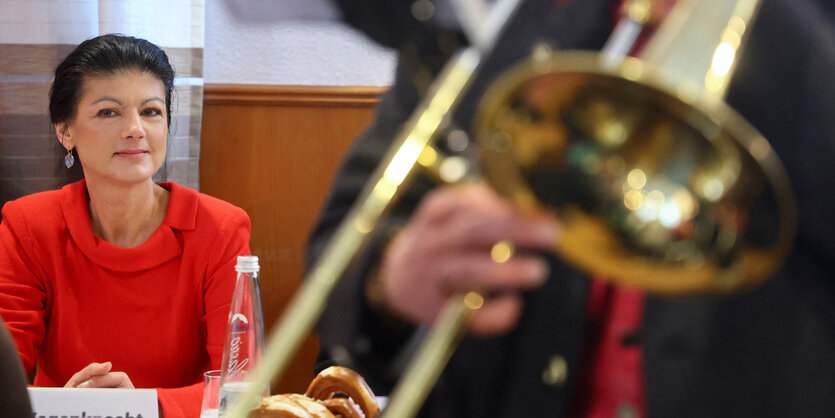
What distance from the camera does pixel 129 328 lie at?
113 centimetres

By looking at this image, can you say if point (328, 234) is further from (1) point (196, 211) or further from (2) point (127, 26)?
(2) point (127, 26)

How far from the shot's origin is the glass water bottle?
65 centimetres

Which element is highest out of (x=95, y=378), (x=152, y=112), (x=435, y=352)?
(x=435, y=352)

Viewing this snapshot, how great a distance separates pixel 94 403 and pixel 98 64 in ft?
2.01

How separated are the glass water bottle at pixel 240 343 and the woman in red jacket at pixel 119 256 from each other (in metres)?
0.43

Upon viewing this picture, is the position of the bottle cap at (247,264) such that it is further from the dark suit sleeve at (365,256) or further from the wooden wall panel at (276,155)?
the wooden wall panel at (276,155)

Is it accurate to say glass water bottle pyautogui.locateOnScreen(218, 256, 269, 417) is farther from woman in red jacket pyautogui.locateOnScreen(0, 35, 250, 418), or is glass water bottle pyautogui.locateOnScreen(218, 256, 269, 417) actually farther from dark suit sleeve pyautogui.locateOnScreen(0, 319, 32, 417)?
woman in red jacket pyautogui.locateOnScreen(0, 35, 250, 418)

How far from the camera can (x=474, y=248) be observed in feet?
0.89

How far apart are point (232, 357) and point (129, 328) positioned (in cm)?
54

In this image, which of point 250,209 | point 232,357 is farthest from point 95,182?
point 232,357

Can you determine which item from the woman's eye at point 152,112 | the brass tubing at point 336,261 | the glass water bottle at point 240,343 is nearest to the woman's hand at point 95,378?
the glass water bottle at point 240,343

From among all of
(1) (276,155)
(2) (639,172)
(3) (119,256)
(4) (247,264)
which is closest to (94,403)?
(4) (247,264)

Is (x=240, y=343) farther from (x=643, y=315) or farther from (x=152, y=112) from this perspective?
(x=152, y=112)

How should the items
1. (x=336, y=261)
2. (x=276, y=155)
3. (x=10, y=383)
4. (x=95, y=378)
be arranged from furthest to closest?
(x=276, y=155)
(x=95, y=378)
(x=10, y=383)
(x=336, y=261)
